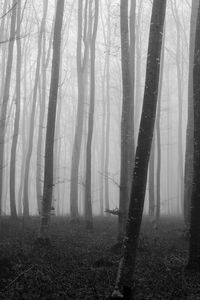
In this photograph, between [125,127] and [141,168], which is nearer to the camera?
[141,168]

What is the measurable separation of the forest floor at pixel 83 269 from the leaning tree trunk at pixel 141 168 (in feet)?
1.43

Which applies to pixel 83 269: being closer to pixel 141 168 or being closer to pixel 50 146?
pixel 141 168

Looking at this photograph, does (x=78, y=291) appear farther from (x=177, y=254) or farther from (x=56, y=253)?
(x=177, y=254)

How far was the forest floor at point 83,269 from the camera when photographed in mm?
5988

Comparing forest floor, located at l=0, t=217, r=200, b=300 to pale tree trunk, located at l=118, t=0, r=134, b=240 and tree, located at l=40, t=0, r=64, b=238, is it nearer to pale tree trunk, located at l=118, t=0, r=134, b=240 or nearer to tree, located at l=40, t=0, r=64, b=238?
tree, located at l=40, t=0, r=64, b=238

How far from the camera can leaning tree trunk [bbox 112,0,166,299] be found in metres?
5.64

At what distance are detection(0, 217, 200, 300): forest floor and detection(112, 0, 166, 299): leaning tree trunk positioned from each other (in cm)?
44

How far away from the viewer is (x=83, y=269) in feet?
24.3

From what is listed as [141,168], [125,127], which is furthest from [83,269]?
[125,127]

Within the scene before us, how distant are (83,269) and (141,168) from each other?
108 inches

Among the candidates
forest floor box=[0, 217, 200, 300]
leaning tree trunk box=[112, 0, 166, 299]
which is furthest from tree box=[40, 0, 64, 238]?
leaning tree trunk box=[112, 0, 166, 299]

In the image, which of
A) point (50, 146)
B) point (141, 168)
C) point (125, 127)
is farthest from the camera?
point (50, 146)

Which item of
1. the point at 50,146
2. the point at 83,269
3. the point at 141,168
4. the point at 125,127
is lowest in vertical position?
the point at 83,269

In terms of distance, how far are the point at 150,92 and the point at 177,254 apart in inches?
184
